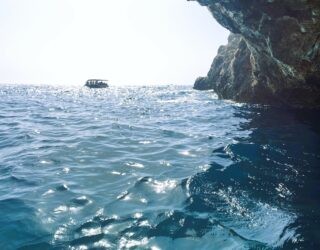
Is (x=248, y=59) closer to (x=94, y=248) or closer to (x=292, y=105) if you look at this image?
(x=292, y=105)

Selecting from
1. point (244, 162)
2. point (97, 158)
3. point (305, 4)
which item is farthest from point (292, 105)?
point (97, 158)

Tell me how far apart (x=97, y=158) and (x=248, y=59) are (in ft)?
80.4

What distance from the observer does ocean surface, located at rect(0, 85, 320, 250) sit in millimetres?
6127

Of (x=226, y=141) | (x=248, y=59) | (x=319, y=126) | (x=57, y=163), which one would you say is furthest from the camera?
(x=248, y=59)

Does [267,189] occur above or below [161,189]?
above

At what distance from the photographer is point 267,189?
8336mm

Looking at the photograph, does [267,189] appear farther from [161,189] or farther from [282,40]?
[282,40]

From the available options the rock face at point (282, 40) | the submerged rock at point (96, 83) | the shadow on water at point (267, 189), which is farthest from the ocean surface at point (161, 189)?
the submerged rock at point (96, 83)

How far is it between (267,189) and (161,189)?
282 centimetres

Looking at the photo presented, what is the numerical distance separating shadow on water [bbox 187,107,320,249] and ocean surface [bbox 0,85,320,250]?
0.09ft

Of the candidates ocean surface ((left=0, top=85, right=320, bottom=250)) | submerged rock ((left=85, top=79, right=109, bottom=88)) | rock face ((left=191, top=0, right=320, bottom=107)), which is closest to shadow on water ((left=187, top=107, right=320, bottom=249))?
ocean surface ((left=0, top=85, right=320, bottom=250))

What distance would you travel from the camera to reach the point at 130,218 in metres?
6.81

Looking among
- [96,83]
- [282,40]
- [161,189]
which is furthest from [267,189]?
[96,83]

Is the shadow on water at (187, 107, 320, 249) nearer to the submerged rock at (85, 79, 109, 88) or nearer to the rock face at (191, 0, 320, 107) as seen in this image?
the rock face at (191, 0, 320, 107)
